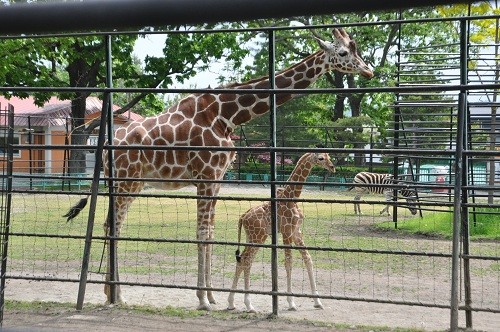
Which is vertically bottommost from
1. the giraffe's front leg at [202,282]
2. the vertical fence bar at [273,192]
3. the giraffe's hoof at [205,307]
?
the giraffe's hoof at [205,307]

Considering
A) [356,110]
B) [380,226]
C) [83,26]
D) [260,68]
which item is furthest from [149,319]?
[356,110]

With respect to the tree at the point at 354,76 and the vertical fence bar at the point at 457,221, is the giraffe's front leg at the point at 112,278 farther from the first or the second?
the tree at the point at 354,76

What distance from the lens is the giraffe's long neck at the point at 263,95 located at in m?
7.55

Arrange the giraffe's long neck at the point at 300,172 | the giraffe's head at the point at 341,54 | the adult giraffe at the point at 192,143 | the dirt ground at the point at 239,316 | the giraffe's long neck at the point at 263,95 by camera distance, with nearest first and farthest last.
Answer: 1. the dirt ground at the point at 239,316
2. the adult giraffe at the point at 192,143
3. the giraffe's long neck at the point at 263,95
4. the giraffe's long neck at the point at 300,172
5. the giraffe's head at the point at 341,54

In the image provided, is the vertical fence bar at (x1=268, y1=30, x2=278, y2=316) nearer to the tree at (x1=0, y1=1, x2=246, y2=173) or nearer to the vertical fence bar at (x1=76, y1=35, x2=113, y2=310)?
the vertical fence bar at (x1=76, y1=35, x2=113, y2=310)

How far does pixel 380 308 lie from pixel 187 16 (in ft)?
22.2

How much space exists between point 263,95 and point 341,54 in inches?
36.7

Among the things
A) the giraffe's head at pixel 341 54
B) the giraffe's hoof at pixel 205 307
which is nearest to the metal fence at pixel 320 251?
the giraffe's hoof at pixel 205 307

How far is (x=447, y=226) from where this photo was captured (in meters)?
13.6

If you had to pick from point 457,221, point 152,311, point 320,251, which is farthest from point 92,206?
point 320,251

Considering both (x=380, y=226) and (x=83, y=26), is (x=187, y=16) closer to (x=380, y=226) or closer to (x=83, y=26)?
(x=83, y=26)

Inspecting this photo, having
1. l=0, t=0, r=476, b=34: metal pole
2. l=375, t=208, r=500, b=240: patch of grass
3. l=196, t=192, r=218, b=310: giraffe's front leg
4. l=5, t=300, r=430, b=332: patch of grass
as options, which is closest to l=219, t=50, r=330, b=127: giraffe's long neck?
l=196, t=192, r=218, b=310: giraffe's front leg

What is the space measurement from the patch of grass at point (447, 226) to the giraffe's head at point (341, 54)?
14.5 ft

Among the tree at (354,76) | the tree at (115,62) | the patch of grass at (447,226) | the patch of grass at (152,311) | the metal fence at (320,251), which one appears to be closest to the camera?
the metal fence at (320,251)
